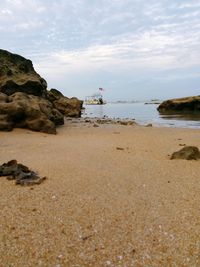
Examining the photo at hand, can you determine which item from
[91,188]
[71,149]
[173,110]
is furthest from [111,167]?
[173,110]

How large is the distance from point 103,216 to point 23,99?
1149 centimetres

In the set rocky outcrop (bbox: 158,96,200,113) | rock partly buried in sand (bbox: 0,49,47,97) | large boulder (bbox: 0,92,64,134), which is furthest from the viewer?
rocky outcrop (bbox: 158,96,200,113)

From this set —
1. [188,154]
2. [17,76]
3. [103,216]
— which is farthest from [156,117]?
[103,216]

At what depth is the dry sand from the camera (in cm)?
328

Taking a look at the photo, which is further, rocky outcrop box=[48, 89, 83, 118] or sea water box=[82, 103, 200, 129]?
rocky outcrop box=[48, 89, 83, 118]

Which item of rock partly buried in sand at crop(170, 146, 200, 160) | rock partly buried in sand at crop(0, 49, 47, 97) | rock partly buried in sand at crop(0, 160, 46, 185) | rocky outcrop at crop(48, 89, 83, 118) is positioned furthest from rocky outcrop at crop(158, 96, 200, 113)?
rock partly buried in sand at crop(0, 160, 46, 185)

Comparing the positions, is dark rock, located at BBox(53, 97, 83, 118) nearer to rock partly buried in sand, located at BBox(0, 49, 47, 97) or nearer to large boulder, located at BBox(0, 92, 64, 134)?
rock partly buried in sand, located at BBox(0, 49, 47, 97)

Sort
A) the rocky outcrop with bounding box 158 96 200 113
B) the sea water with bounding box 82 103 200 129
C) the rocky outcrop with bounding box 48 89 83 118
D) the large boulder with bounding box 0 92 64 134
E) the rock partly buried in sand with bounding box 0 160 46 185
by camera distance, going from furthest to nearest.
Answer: the rocky outcrop with bounding box 158 96 200 113
the rocky outcrop with bounding box 48 89 83 118
the sea water with bounding box 82 103 200 129
the large boulder with bounding box 0 92 64 134
the rock partly buried in sand with bounding box 0 160 46 185

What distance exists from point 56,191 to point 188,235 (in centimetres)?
226

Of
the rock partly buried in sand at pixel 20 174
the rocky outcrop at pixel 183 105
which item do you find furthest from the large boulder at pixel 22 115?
the rocky outcrop at pixel 183 105

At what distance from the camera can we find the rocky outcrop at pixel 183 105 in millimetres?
47291

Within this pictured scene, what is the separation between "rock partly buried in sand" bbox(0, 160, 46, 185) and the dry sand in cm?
18

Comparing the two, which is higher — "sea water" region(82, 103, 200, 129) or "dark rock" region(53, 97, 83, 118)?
"dark rock" region(53, 97, 83, 118)

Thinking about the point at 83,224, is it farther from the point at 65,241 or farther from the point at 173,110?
the point at 173,110
